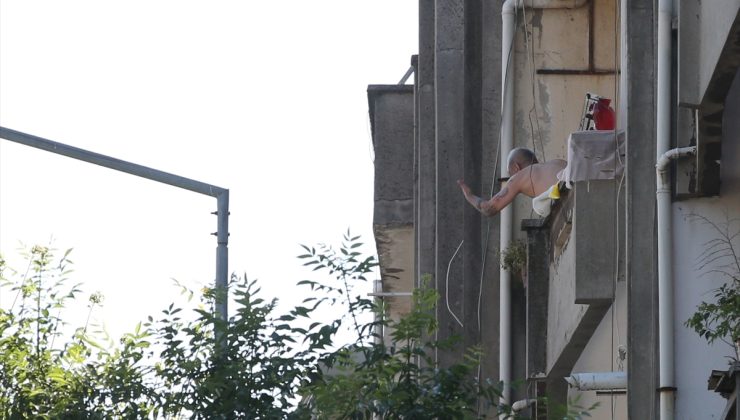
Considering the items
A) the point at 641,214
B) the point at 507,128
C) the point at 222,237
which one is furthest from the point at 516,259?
the point at 641,214

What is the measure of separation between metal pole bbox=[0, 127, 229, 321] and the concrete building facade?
8.19 feet

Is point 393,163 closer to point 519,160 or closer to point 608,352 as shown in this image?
point 519,160

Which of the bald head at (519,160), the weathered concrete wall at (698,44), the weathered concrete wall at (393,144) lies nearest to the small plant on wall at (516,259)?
the bald head at (519,160)

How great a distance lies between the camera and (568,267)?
45.3 ft

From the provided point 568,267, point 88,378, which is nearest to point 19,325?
point 88,378

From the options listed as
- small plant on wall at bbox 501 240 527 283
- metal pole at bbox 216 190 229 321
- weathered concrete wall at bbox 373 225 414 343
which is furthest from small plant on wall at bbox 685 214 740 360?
weathered concrete wall at bbox 373 225 414 343

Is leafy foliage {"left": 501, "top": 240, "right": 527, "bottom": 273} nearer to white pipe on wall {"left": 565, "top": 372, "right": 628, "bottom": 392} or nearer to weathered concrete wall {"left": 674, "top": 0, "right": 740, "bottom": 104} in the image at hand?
white pipe on wall {"left": 565, "top": 372, "right": 628, "bottom": 392}

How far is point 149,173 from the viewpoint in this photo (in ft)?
50.1

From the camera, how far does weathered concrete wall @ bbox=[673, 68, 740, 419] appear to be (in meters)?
10.4

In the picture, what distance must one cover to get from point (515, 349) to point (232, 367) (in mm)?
7372

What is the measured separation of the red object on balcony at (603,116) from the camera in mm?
14062

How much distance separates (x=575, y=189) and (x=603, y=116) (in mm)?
1353

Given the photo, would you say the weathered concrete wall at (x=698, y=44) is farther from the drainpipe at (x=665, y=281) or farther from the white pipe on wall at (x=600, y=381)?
the white pipe on wall at (x=600, y=381)

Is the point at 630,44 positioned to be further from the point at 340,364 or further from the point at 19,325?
the point at 19,325
